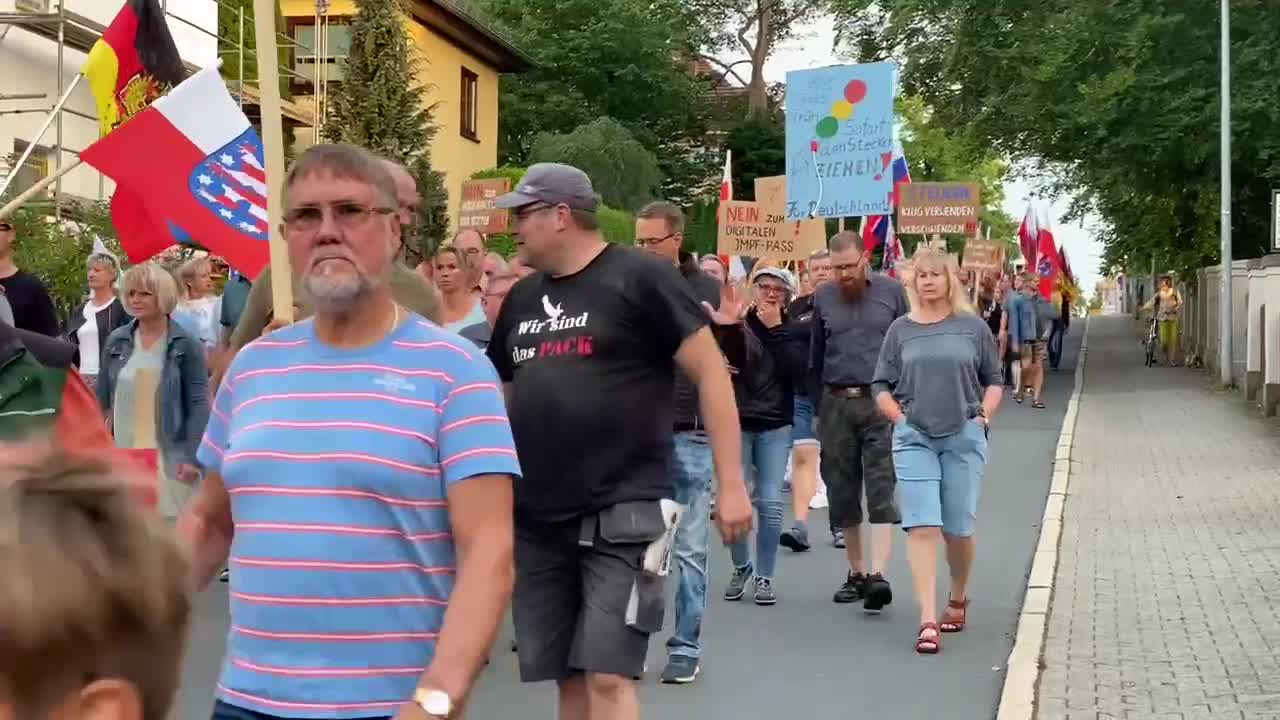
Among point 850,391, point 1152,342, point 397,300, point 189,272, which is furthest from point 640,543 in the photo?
point 1152,342

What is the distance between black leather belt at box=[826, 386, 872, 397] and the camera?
32.7 ft

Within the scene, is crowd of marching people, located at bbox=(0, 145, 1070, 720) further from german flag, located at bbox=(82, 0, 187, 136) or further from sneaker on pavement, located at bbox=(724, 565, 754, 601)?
german flag, located at bbox=(82, 0, 187, 136)

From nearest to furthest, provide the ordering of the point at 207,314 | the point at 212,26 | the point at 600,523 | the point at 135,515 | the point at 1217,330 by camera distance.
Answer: the point at 135,515 → the point at 600,523 → the point at 207,314 → the point at 212,26 → the point at 1217,330

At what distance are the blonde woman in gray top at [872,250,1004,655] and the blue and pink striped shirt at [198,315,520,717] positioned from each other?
5.79 metres

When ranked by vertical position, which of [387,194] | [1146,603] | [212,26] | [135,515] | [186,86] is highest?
[212,26]

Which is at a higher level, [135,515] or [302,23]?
[302,23]

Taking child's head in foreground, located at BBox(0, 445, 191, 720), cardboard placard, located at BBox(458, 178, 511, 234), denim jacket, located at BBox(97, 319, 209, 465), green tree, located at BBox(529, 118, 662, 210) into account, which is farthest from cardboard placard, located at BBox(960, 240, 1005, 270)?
child's head in foreground, located at BBox(0, 445, 191, 720)

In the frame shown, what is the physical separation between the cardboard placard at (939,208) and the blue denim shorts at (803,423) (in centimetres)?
1762

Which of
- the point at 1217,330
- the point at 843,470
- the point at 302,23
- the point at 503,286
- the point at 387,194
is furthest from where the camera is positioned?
the point at 302,23

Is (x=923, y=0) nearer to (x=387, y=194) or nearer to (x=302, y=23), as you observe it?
(x=302, y=23)

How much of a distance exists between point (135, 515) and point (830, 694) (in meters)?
6.23

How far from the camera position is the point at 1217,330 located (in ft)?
111

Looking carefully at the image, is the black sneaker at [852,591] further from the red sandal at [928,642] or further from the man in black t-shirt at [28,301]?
the man in black t-shirt at [28,301]

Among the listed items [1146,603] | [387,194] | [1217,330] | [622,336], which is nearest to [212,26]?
[1217,330]
